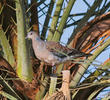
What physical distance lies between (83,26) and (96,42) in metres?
0.23

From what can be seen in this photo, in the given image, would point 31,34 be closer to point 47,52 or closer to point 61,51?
point 47,52

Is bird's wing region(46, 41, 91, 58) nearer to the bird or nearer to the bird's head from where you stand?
the bird

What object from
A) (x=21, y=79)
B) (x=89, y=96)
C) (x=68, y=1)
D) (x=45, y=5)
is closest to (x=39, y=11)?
(x=45, y=5)

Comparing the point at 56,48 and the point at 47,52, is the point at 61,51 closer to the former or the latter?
the point at 56,48

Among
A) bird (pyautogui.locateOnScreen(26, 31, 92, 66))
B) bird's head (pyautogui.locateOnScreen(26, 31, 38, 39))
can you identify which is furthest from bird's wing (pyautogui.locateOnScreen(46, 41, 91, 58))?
bird's head (pyautogui.locateOnScreen(26, 31, 38, 39))

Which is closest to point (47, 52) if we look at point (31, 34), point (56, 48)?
point (56, 48)

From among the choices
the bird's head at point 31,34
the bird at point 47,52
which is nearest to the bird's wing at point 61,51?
the bird at point 47,52

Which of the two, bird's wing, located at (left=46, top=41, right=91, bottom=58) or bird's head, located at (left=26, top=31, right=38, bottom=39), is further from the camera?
bird's wing, located at (left=46, top=41, right=91, bottom=58)

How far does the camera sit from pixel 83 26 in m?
3.30

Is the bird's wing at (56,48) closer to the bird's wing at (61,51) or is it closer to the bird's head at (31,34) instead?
the bird's wing at (61,51)

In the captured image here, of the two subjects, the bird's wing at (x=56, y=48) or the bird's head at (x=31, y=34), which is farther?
the bird's wing at (x=56, y=48)

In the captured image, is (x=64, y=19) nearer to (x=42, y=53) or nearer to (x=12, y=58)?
(x=42, y=53)

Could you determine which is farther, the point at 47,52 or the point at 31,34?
the point at 47,52

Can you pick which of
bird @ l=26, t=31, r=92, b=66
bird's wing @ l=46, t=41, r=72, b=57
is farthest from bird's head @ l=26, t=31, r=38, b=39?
bird's wing @ l=46, t=41, r=72, b=57
